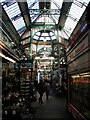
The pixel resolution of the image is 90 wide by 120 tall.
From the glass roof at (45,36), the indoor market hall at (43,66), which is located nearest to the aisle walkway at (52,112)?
the indoor market hall at (43,66)

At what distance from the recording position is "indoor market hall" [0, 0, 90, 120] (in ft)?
24.0

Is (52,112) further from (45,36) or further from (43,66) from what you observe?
(43,66)

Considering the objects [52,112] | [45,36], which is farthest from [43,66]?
[52,112]

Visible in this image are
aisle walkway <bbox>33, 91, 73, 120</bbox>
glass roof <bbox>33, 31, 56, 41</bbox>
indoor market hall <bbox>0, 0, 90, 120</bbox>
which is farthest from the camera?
glass roof <bbox>33, 31, 56, 41</bbox>

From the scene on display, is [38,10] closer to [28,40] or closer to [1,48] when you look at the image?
[28,40]

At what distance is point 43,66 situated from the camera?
43.0m

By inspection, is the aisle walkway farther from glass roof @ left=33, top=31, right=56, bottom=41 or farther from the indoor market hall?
glass roof @ left=33, top=31, right=56, bottom=41

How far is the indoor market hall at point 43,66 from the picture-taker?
732 cm

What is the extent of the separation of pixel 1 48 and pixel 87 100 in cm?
347

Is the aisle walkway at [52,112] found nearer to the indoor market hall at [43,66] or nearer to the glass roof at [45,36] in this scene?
the indoor market hall at [43,66]

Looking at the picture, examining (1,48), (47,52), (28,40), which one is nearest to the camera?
(1,48)

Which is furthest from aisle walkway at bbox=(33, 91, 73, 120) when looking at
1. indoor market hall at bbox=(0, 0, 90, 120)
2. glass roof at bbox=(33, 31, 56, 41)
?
glass roof at bbox=(33, 31, 56, 41)

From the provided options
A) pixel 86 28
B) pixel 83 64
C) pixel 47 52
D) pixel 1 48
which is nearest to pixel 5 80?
pixel 1 48

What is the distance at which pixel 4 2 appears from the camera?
17.5m
